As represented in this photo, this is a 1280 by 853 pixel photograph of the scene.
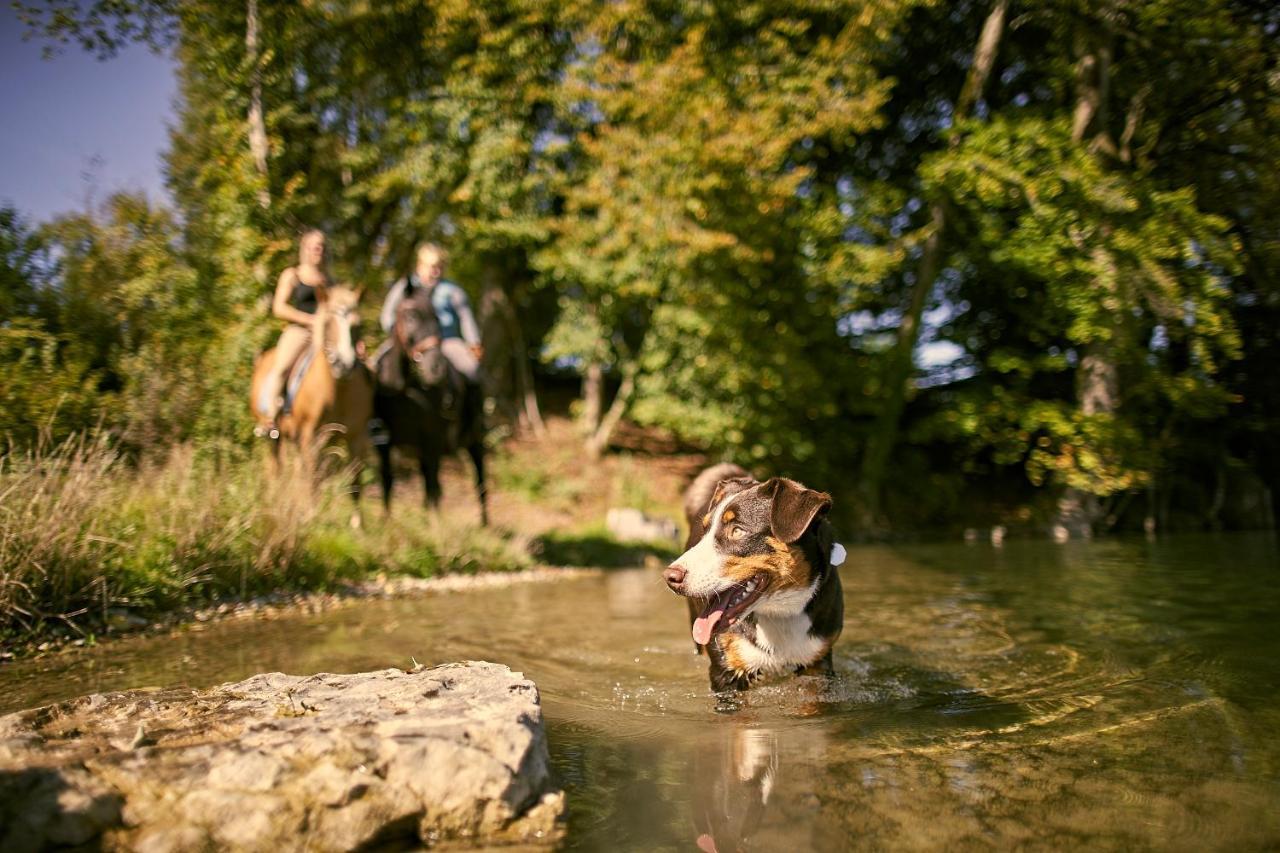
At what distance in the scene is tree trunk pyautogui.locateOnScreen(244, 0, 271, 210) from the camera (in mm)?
13859

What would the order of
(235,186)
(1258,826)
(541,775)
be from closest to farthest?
1. (1258,826)
2. (541,775)
3. (235,186)

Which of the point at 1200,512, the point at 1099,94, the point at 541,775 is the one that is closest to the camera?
the point at 541,775

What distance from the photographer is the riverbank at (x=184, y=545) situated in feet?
16.7

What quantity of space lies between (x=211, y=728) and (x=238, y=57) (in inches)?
574

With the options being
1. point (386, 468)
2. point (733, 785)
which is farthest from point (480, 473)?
point (733, 785)

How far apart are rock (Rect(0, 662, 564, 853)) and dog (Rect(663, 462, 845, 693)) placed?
1.38 meters

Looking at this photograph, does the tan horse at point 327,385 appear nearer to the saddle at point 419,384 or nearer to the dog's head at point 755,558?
the saddle at point 419,384

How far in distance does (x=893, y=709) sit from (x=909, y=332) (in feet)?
49.6

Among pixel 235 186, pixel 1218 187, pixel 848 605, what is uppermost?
pixel 1218 187

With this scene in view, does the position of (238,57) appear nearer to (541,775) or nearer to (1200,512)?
(541,775)

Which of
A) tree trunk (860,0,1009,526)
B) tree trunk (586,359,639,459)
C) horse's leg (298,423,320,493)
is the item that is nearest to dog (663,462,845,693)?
horse's leg (298,423,320,493)

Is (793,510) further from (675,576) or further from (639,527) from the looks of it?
(639,527)

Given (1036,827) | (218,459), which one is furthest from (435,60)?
(1036,827)

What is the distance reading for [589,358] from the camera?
1914cm
